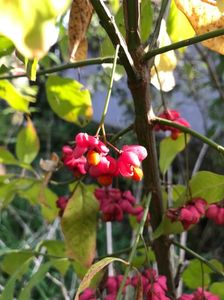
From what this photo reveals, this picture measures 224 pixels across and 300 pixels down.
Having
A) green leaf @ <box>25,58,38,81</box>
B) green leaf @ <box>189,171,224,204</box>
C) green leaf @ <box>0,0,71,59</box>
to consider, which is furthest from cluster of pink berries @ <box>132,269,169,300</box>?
green leaf @ <box>0,0,71,59</box>

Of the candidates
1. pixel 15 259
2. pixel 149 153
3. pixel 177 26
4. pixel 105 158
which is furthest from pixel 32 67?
pixel 15 259

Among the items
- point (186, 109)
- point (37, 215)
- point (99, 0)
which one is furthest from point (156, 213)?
point (186, 109)

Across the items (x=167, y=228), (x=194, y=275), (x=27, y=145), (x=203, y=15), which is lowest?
(x=194, y=275)

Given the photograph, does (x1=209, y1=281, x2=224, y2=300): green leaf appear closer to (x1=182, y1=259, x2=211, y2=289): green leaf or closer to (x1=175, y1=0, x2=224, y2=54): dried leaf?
(x1=182, y1=259, x2=211, y2=289): green leaf

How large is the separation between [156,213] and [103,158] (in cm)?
23

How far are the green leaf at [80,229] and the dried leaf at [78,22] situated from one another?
16 cm

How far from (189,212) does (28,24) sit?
1.44 feet

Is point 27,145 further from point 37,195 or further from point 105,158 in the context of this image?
point 105,158

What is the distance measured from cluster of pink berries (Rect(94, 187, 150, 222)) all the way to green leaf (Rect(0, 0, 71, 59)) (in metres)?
0.50

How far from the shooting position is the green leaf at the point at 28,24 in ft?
0.69

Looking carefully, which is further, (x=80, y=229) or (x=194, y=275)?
(x=194, y=275)

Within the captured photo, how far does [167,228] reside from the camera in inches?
25.6

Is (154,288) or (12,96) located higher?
(12,96)

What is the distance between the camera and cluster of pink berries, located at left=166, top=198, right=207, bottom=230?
0.62m
